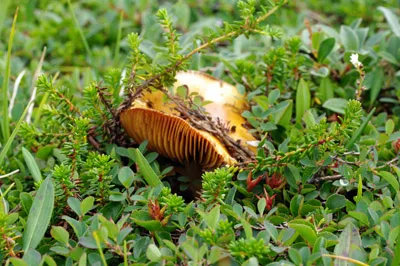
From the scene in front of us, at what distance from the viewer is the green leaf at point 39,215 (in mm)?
1539

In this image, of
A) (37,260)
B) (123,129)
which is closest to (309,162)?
(123,129)

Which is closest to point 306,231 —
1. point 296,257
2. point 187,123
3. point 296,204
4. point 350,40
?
point 296,257

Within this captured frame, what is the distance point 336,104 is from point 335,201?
20.7 inches

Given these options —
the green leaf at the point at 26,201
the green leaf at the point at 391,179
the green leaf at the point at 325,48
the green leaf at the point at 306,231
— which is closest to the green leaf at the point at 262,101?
the green leaf at the point at 325,48

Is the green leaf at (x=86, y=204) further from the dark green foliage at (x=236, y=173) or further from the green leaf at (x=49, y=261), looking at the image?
the green leaf at (x=49, y=261)

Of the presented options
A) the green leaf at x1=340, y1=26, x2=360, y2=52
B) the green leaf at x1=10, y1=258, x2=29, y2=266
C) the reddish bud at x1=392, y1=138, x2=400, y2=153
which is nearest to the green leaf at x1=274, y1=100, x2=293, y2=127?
the reddish bud at x1=392, y1=138, x2=400, y2=153

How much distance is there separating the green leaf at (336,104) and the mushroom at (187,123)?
0.96 ft

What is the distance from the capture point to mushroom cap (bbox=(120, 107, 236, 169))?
171 centimetres

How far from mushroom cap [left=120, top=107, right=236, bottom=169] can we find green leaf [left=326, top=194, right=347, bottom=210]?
30 centimetres

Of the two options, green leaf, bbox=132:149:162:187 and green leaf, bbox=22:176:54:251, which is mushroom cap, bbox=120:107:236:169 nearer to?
green leaf, bbox=132:149:162:187

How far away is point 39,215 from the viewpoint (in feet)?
5.18

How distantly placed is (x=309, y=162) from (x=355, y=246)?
1.10 feet

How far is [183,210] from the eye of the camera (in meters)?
1.57

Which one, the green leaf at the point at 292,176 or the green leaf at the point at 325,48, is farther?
the green leaf at the point at 325,48
